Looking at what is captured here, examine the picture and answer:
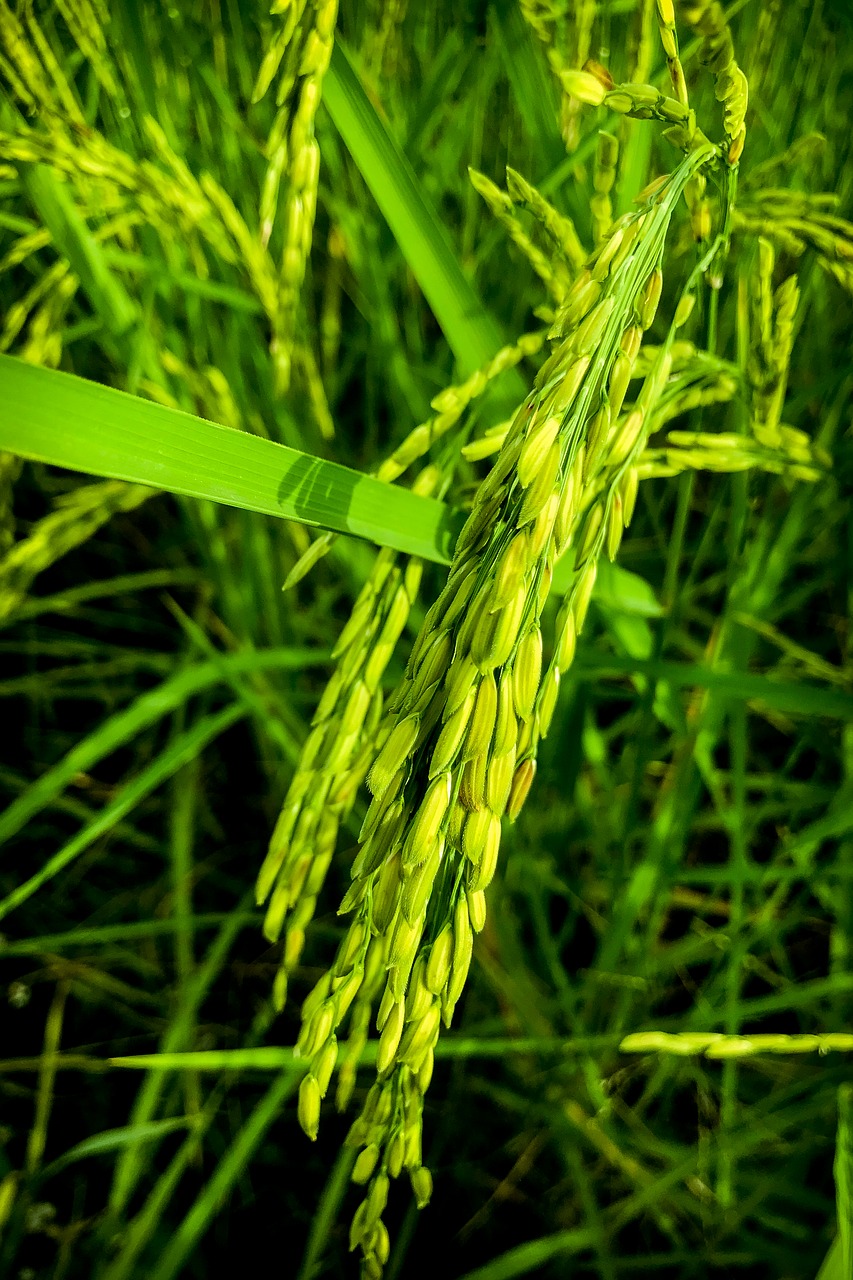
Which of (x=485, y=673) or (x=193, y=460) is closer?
(x=485, y=673)

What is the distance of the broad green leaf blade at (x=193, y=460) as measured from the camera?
481 mm

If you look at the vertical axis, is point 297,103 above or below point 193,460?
above

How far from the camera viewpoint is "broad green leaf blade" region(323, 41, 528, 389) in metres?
0.72

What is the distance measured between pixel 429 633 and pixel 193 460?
209 mm

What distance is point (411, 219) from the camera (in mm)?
761

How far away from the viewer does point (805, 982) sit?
1.36 m

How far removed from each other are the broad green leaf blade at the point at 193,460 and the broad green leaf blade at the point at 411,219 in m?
0.24

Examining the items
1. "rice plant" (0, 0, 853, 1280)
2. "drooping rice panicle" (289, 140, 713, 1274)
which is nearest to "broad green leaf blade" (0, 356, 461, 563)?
"rice plant" (0, 0, 853, 1280)

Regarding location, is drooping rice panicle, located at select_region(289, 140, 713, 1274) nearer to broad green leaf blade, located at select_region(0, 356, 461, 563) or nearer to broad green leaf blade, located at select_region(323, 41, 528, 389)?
broad green leaf blade, located at select_region(0, 356, 461, 563)

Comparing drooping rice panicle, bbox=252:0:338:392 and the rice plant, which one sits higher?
drooping rice panicle, bbox=252:0:338:392

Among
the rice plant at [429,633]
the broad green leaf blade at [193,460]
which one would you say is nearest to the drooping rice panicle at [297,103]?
the rice plant at [429,633]

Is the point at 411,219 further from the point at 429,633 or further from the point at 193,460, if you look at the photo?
the point at 429,633

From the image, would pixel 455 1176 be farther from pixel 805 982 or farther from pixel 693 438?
pixel 693 438

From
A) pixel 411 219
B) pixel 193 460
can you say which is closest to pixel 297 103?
pixel 411 219
